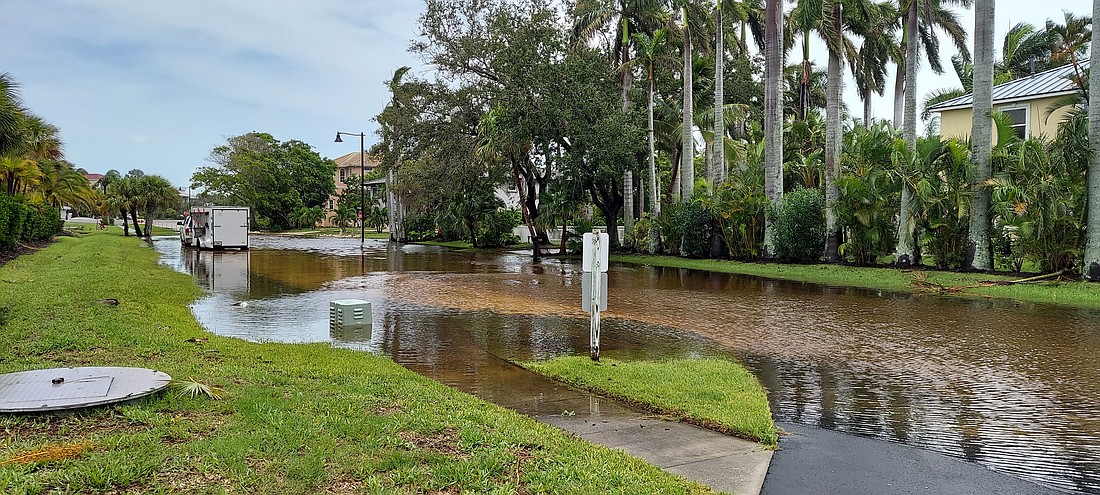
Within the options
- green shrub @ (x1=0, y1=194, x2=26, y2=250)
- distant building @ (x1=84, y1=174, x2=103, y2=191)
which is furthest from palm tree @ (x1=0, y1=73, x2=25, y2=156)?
distant building @ (x1=84, y1=174, x2=103, y2=191)

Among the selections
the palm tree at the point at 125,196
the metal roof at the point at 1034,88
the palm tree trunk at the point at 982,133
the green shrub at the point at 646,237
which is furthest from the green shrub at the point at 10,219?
the metal roof at the point at 1034,88

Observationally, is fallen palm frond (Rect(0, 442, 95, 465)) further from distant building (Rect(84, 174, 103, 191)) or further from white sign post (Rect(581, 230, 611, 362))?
distant building (Rect(84, 174, 103, 191))

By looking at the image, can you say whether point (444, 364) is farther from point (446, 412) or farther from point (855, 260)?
point (855, 260)

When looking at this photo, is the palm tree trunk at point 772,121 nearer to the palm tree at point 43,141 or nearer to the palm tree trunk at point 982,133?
the palm tree trunk at point 982,133

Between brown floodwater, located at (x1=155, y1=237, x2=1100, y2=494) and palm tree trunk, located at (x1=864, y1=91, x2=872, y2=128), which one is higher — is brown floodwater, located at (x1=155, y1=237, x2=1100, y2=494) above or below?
below

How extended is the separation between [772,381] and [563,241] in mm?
25127

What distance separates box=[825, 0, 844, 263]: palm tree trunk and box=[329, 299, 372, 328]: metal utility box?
15.8 m

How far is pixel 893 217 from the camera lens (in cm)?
2100

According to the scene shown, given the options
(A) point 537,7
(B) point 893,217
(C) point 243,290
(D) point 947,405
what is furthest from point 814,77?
(D) point 947,405

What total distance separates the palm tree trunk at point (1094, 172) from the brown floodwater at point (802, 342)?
347cm

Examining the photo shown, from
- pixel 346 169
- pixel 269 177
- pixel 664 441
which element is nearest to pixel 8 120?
pixel 664 441

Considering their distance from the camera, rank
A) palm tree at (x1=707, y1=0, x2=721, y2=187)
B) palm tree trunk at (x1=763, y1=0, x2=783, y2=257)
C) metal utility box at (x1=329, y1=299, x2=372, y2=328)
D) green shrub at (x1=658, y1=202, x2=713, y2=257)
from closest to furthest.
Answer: metal utility box at (x1=329, y1=299, x2=372, y2=328) < palm tree trunk at (x1=763, y1=0, x2=783, y2=257) < palm tree at (x1=707, y1=0, x2=721, y2=187) < green shrub at (x1=658, y1=202, x2=713, y2=257)

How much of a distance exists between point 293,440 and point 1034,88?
94.5ft

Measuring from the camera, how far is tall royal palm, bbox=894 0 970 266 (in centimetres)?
1958
